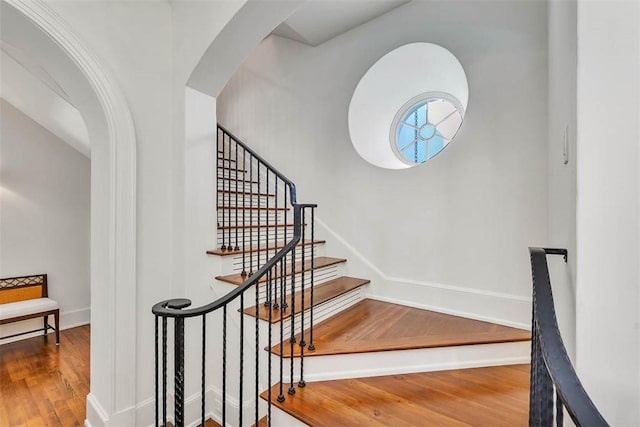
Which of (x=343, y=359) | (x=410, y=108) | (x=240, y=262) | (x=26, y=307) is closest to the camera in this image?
(x=343, y=359)

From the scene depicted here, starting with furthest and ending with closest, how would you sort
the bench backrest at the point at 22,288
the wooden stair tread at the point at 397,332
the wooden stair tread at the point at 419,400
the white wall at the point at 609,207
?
1. the bench backrest at the point at 22,288
2. the wooden stair tread at the point at 397,332
3. the wooden stair tread at the point at 419,400
4. the white wall at the point at 609,207

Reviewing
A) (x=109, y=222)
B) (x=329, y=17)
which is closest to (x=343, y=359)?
(x=109, y=222)

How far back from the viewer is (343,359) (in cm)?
190

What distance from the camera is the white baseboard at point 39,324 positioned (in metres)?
3.75

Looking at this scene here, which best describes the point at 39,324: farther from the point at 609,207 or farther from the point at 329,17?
the point at 609,207

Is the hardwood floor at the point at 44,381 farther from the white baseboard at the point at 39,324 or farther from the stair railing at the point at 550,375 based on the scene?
the stair railing at the point at 550,375

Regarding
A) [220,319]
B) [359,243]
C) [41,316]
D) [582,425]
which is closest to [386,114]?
[359,243]

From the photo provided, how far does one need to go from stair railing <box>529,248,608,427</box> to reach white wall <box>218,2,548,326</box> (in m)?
1.47

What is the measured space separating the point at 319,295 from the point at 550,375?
75.7 inches

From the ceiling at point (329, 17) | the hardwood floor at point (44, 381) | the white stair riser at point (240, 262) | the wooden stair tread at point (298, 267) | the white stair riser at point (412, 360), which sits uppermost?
the ceiling at point (329, 17)

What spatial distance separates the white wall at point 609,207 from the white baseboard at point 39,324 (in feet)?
18.1

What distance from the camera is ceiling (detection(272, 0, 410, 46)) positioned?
2.93 metres

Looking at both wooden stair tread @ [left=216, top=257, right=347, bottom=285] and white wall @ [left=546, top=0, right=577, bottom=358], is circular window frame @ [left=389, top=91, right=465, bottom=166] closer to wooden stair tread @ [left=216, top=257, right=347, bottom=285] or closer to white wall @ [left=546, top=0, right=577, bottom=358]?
wooden stair tread @ [left=216, top=257, right=347, bottom=285]

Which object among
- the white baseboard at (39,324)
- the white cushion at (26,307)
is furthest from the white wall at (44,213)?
the white cushion at (26,307)
